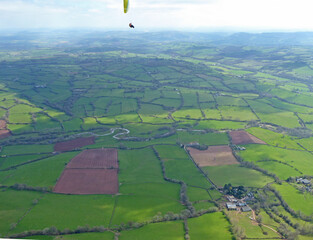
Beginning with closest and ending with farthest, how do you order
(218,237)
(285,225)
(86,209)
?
(218,237)
(285,225)
(86,209)

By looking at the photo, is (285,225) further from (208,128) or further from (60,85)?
(60,85)

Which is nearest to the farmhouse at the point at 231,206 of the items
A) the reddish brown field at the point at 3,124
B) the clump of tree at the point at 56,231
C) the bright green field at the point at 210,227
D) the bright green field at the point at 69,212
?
the bright green field at the point at 210,227

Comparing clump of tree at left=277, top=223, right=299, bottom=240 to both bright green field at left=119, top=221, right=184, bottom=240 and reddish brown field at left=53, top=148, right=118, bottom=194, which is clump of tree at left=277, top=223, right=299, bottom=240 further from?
reddish brown field at left=53, top=148, right=118, bottom=194

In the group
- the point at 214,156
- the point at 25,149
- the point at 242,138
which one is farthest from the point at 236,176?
the point at 25,149

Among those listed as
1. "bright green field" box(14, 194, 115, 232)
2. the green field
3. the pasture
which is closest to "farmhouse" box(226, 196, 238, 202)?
the pasture

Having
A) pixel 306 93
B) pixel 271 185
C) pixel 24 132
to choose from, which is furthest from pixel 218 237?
pixel 306 93

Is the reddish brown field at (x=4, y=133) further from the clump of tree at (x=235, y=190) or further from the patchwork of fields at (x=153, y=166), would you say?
the clump of tree at (x=235, y=190)
